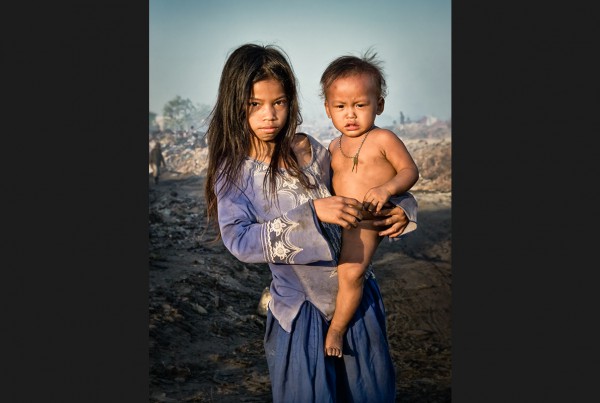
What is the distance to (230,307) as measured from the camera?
242 inches

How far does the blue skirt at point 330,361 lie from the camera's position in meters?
2.94

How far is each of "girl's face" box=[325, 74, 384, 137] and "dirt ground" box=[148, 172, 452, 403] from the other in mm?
1950

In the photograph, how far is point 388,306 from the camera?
20.9ft

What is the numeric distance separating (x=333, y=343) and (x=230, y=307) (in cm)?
327

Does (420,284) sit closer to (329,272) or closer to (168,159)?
(168,159)

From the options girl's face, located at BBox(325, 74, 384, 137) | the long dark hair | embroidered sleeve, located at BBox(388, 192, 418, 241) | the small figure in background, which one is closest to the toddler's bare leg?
embroidered sleeve, located at BBox(388, 192, 418, 241)

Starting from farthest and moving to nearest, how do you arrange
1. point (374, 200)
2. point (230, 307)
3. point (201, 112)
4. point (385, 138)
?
point (201, 112) < point (230, 307) < point (385, 138) < point (374, 200)

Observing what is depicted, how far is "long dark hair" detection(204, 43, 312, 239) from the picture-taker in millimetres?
2873

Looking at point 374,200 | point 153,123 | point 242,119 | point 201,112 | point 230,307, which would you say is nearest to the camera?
point 374,200

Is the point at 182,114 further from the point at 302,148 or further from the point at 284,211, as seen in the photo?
the point at 284,211

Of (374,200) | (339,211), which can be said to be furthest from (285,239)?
(374,200)

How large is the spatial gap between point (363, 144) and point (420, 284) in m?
3.83

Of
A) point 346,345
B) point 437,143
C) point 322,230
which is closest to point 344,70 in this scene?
point 322,230

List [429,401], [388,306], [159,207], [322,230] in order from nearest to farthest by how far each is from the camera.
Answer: [322,230], [429,401], [388,306], [159,207]
